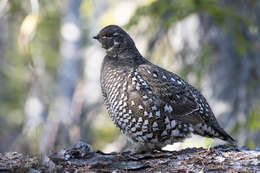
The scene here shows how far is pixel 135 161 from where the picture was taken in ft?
14.6

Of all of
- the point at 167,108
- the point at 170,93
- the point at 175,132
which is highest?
the point at 170,93

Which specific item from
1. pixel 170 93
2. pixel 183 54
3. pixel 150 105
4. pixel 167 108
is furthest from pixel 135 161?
pixel 183 54

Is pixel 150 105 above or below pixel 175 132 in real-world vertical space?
above

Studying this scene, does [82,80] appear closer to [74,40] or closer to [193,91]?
[74,40]

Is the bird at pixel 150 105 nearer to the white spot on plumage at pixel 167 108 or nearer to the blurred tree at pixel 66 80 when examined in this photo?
the white spot on plumage at pixel 167 108

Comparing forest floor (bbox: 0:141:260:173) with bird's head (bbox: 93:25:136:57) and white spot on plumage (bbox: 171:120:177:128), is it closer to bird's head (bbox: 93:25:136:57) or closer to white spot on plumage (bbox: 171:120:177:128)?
white spot on plumage (bbox: 171:120:177:128)

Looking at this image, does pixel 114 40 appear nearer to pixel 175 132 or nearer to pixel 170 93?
pixel 170 93

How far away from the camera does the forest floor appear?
13.4ft

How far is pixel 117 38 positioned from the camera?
602 centimetres

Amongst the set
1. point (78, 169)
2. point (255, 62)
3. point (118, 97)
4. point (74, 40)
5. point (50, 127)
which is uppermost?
point (74, 40)

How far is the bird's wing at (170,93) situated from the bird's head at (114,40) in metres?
0.60

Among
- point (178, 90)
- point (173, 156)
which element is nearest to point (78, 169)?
point (173, 156)

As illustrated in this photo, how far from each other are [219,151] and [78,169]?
1581 millimetres

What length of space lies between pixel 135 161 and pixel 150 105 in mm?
901
